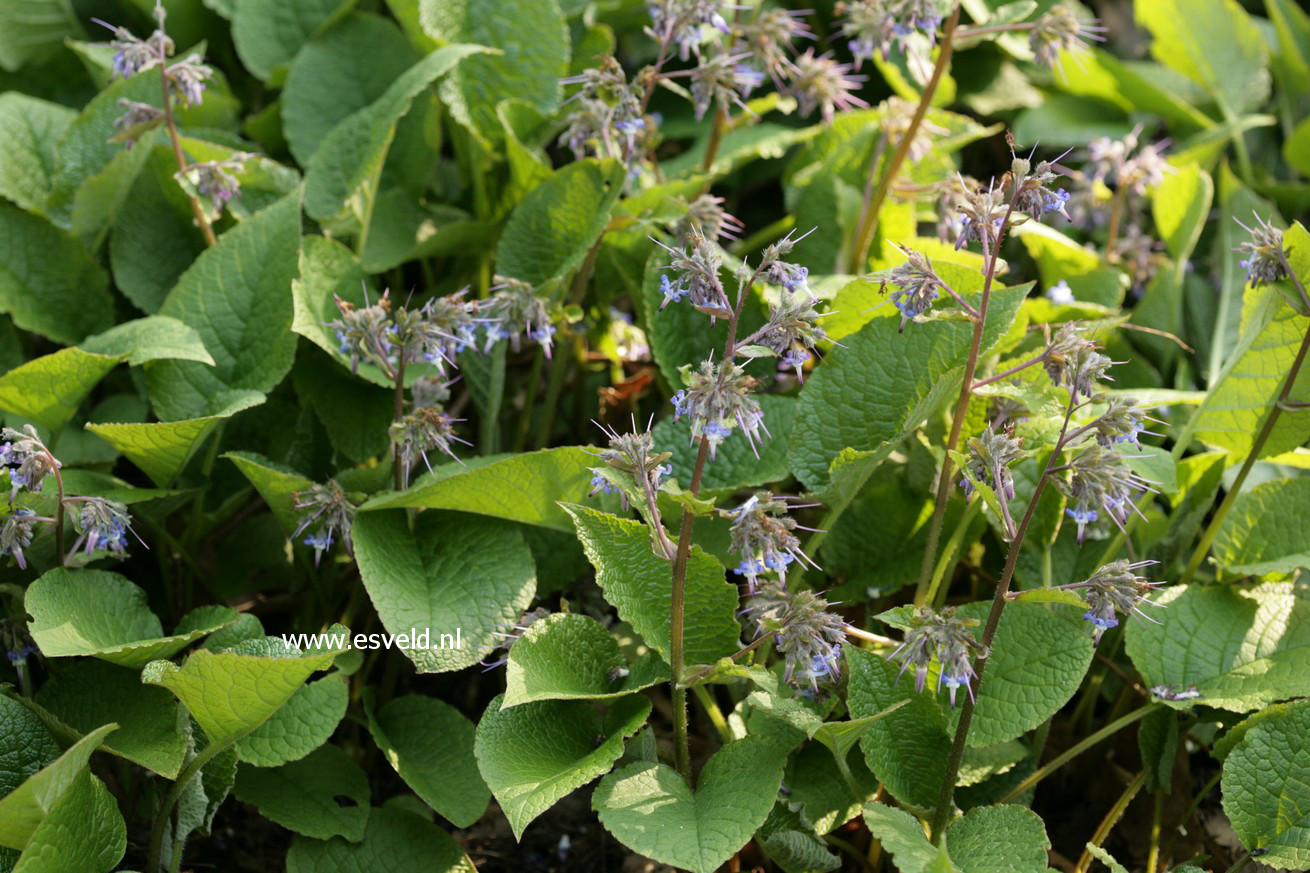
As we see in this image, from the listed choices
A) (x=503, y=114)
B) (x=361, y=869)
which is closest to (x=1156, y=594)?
(x=361, y=869)

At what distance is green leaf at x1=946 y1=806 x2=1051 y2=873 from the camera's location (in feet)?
5.14

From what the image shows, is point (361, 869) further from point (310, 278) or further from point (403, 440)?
point (310, 278)

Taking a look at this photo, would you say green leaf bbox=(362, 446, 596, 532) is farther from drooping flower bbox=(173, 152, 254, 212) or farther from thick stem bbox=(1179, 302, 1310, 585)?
thick stem bbox=(1179, 302, 1310, 585)

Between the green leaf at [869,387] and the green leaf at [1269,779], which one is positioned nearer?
the green leaf at [1269,779]

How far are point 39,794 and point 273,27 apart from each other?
190 cm

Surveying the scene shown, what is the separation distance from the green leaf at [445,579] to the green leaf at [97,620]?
0.24 m

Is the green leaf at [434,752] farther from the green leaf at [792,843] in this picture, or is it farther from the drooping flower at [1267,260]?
the drooping flower at [1267,260]

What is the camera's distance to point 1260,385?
1997 mm

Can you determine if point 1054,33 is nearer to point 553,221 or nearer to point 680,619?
point 553,221

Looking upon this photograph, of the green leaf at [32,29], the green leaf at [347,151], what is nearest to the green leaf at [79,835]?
the green leaf at [347,151]

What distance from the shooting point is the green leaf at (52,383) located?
1.90 metres

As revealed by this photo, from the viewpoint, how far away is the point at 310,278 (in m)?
2.13

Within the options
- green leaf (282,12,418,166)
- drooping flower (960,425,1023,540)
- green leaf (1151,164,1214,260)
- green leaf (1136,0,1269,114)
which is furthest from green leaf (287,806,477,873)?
green leaf (1136,0,1269,114)

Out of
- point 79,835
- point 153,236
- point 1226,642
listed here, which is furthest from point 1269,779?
point 153,236
